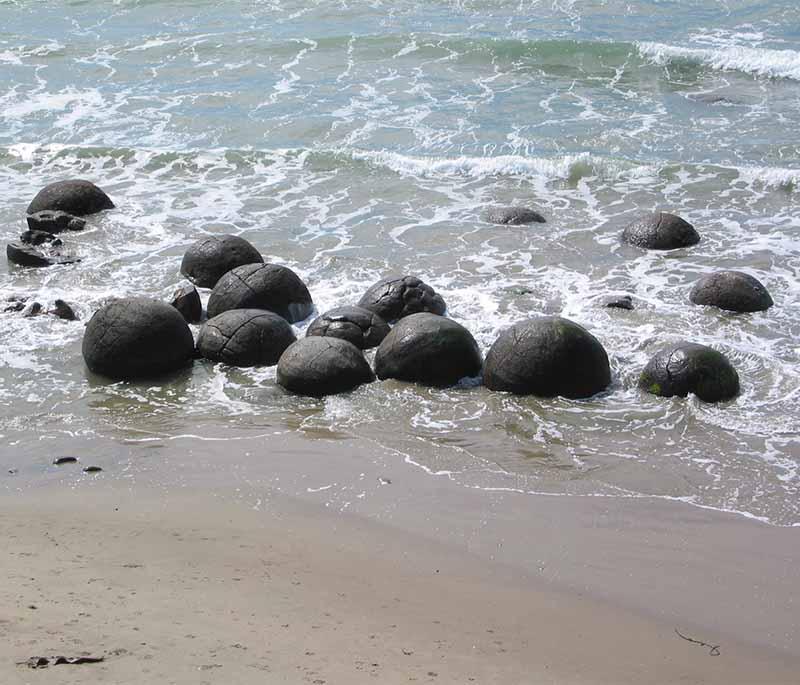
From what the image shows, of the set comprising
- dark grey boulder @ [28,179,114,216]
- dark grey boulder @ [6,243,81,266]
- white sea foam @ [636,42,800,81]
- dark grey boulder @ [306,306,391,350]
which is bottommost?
dark grey boulder @ [306,306,391,350]

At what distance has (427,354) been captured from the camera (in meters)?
9.95

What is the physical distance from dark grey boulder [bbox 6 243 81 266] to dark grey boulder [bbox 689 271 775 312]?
25.2 feet

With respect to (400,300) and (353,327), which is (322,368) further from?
(400,300)

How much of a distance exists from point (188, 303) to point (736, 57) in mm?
15958

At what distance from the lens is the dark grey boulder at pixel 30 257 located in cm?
1340

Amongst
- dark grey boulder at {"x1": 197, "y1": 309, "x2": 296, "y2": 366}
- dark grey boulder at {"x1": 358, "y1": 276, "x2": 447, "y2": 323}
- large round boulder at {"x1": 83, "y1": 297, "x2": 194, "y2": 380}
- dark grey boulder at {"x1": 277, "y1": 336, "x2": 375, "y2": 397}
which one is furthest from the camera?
dark grey boulder at {"x1": 358, "y1": 276, "x2": 447, "y2": 323}

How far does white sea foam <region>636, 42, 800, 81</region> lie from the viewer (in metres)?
22.2

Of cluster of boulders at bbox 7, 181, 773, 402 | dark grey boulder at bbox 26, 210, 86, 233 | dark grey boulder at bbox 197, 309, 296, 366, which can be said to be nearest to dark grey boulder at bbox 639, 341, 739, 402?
cluster of boulders at bbox 7, 181, 773, 402

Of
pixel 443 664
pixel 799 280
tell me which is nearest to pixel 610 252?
pixel 799 280

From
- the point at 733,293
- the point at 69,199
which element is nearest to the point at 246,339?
→ the point at 733,293

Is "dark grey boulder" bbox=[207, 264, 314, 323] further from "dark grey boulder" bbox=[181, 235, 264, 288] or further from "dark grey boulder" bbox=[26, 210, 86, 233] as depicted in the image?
"dark grey boulder" bbox=[26, 210, 86, 233]

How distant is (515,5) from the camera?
2873 cm

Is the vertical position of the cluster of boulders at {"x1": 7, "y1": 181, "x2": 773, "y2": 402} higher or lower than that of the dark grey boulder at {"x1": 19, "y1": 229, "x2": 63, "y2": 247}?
lower

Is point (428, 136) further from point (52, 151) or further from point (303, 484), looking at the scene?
point (303, 484)
